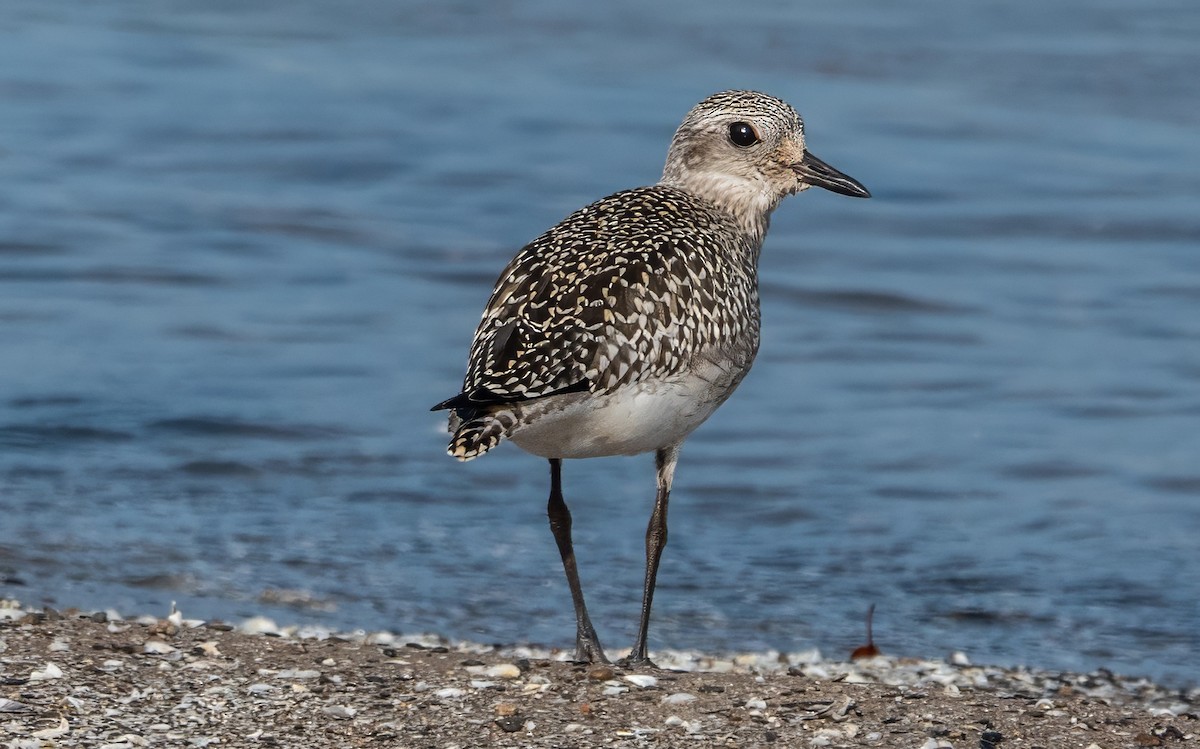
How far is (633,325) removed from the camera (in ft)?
18.0

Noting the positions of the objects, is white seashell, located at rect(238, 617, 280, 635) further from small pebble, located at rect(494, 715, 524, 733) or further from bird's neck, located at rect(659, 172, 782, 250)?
bird's neck, located at rect(659, 172, 782, 250)

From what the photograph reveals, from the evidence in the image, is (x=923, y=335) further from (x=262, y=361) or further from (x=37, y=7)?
(x=37, y=7)

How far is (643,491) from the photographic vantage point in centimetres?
866

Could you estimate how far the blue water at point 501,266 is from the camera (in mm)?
7457

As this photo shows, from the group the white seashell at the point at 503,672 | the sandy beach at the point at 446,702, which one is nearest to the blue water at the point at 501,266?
the sandy beach at the point at 446,702

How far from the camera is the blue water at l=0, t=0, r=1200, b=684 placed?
7.46 m

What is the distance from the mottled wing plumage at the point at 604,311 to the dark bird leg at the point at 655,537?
47 cm

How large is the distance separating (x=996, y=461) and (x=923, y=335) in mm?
2130

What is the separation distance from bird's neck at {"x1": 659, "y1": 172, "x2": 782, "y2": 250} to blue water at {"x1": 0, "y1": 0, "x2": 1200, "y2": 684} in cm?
156

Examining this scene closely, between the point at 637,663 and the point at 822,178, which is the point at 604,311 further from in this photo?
the point at 822,178

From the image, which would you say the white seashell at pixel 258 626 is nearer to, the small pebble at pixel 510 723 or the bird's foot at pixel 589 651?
the bird's foot at pixel 589 651

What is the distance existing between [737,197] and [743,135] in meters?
0.23

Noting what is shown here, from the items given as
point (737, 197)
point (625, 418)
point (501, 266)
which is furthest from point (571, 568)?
point (501, 266)

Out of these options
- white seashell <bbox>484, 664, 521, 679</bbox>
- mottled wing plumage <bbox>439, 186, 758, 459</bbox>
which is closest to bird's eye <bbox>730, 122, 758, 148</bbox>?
mottled wing plumage <bbox>439, 186, 758, 459</bbox>
